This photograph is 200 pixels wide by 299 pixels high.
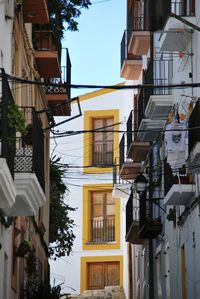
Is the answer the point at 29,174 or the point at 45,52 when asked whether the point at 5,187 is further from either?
the point at 45,52

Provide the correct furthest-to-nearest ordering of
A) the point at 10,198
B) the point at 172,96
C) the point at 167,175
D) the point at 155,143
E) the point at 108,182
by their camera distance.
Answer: the point at 108,182
the point at 155,143
the point at 172,96
the point at 167,175
the point at 10,198

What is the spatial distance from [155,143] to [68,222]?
18.2 ft

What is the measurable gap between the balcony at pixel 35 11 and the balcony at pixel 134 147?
7.45 m

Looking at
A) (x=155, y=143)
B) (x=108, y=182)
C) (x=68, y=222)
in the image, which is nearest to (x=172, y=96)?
(x=155, y=143)

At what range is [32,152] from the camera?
16.6 meters

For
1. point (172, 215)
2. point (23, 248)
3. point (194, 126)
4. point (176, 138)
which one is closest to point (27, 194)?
point (194, 126)

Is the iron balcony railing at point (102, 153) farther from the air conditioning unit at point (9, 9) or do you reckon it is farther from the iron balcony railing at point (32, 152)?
the air conditioning unit at point (9, 9)

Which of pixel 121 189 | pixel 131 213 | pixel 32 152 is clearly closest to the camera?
pixel 32 152

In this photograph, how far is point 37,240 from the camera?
82.0ft

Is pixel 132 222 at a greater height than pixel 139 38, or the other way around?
pixel 139 38

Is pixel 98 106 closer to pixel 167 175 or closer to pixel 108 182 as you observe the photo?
pixel 108 182

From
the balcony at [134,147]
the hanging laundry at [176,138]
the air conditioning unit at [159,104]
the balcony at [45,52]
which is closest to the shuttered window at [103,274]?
the balcony at [134,147]

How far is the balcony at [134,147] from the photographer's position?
92.1 feet

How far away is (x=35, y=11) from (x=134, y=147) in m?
8.62
